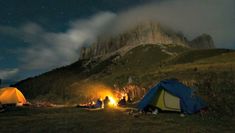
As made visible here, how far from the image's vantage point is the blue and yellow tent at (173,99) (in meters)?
22.4

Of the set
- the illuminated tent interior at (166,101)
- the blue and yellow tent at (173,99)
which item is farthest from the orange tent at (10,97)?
the illuminated tent interior at (166,101)

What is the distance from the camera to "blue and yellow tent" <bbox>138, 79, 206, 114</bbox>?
22375 millimetres

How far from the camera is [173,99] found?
23.1 m

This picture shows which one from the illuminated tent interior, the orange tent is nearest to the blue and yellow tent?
the illuminated tent interior

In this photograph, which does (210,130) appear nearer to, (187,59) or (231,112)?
(231,112)

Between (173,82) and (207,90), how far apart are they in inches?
138

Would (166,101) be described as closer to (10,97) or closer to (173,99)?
(173,99)

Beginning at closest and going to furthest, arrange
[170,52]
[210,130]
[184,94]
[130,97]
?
1. [210,130]
2. [184,94]
3. [130,97]
4. [170,52]

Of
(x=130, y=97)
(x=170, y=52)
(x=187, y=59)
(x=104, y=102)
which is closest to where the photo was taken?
(x=104, y=102)

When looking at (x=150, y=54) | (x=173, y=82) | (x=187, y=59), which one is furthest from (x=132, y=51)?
(x=173, y=82)

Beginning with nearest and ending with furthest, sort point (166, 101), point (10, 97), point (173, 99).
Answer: point (173, 99), point (166, 101), point (10, 97)

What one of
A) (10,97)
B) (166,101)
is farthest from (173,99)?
(10,97)

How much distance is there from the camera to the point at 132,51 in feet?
633

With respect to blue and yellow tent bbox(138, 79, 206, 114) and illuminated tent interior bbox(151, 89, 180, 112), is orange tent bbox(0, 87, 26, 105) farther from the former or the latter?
illuminated tent interior bbox(151, 89, 180, 112)
